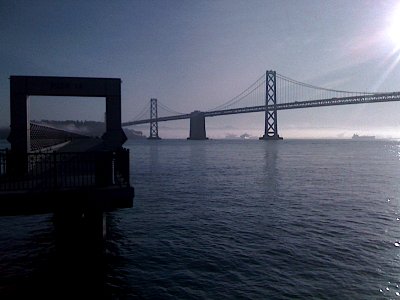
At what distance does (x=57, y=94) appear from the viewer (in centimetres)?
1304

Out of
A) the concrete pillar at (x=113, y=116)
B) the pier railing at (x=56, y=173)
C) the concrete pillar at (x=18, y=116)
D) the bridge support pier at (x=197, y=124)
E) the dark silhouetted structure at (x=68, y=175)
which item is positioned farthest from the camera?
the bridge support pier at (x=197, y=124)

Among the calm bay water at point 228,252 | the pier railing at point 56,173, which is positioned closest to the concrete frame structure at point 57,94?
the pier railing at point 56,173

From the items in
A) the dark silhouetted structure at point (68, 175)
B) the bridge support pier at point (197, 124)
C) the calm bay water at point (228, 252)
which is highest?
the bridge support pier at point (197, 124)

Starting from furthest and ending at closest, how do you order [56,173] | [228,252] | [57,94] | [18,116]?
[57,94] < [18,116] < [228,252] < [56,173]

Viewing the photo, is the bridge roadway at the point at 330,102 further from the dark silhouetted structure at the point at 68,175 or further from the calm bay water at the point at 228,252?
the dark silhouetted structure at the point at 68,175

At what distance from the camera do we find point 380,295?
26.0 ft

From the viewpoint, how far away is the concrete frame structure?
40.4 feet

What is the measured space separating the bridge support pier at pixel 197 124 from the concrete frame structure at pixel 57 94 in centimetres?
12905

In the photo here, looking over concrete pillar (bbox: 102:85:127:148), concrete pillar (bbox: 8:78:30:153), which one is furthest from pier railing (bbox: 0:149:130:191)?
concrete pillar (bbox: 102:85:127:148)

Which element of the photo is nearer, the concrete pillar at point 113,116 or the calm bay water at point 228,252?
the calm bay water at point 228,252

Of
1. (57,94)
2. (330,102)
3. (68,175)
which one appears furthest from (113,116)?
(330,102)

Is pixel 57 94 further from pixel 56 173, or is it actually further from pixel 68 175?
pixel 56 173

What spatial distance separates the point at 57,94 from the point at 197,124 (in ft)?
460

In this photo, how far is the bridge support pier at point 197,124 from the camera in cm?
14312
